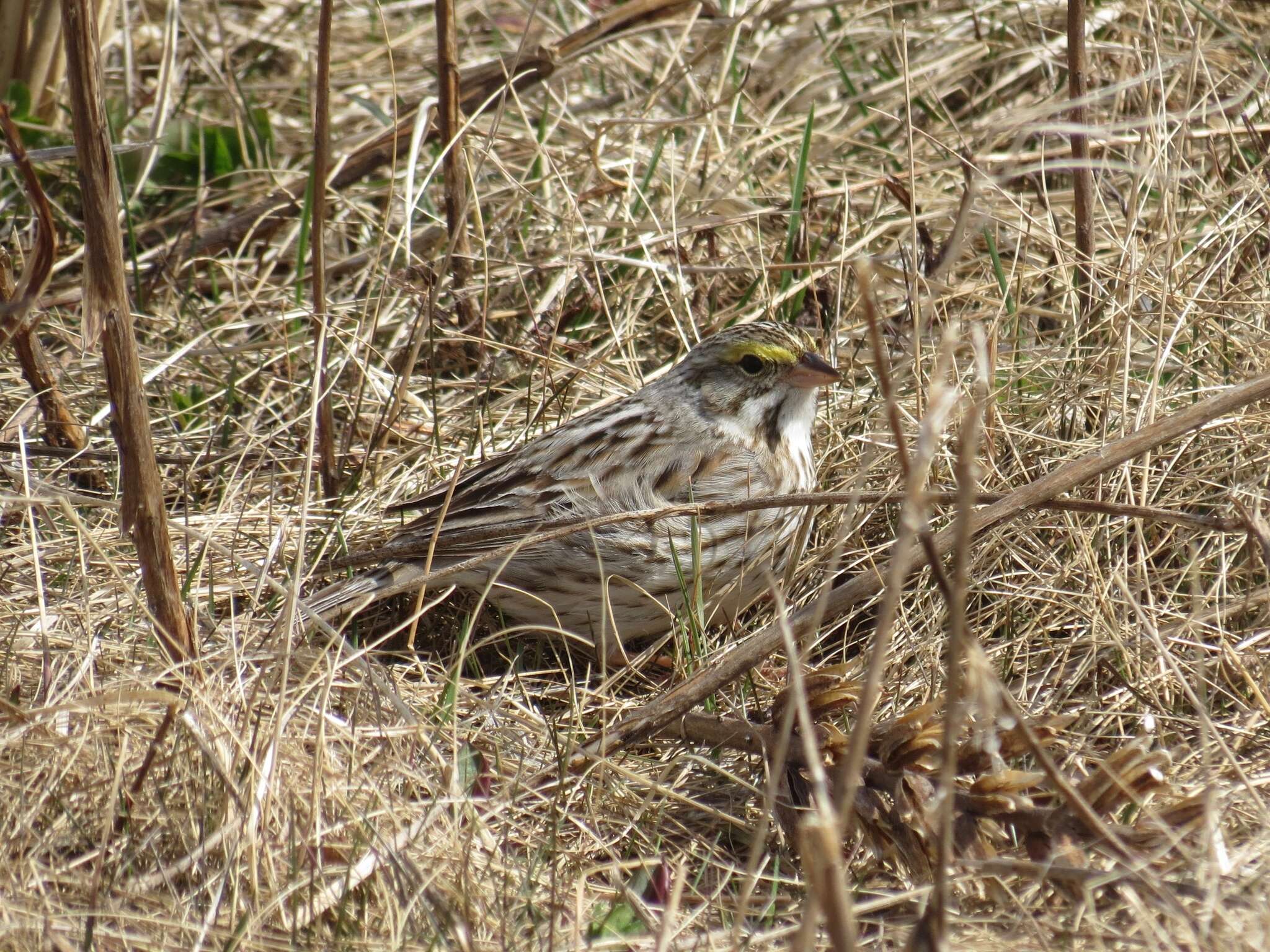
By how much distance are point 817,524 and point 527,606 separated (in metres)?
0.85

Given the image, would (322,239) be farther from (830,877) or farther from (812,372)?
(830,877)

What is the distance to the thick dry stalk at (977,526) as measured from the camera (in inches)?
118

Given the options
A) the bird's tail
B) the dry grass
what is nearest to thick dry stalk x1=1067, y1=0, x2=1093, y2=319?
the dry grass

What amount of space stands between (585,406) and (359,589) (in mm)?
1210

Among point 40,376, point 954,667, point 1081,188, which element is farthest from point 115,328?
point 1081,188

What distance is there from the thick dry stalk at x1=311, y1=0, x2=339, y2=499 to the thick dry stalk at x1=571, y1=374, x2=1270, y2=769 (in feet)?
4.39

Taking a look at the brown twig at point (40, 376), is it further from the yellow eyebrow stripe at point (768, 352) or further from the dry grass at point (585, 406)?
the yellow eyebrow stripe at point (768, 352)

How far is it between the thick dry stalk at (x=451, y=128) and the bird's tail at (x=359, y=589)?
999mm

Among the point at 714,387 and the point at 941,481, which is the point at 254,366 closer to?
the point at 714,387

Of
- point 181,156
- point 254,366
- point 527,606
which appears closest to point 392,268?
point 254,366

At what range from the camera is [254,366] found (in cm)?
476

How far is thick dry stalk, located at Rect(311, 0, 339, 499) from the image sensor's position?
149 inches

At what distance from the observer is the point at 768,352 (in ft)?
13.6

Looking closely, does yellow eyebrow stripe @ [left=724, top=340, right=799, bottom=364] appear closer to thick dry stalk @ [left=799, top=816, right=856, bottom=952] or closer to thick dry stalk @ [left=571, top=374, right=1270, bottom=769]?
thick dry stalk @ [left=571, top=374, right=1270, bottom=769]
